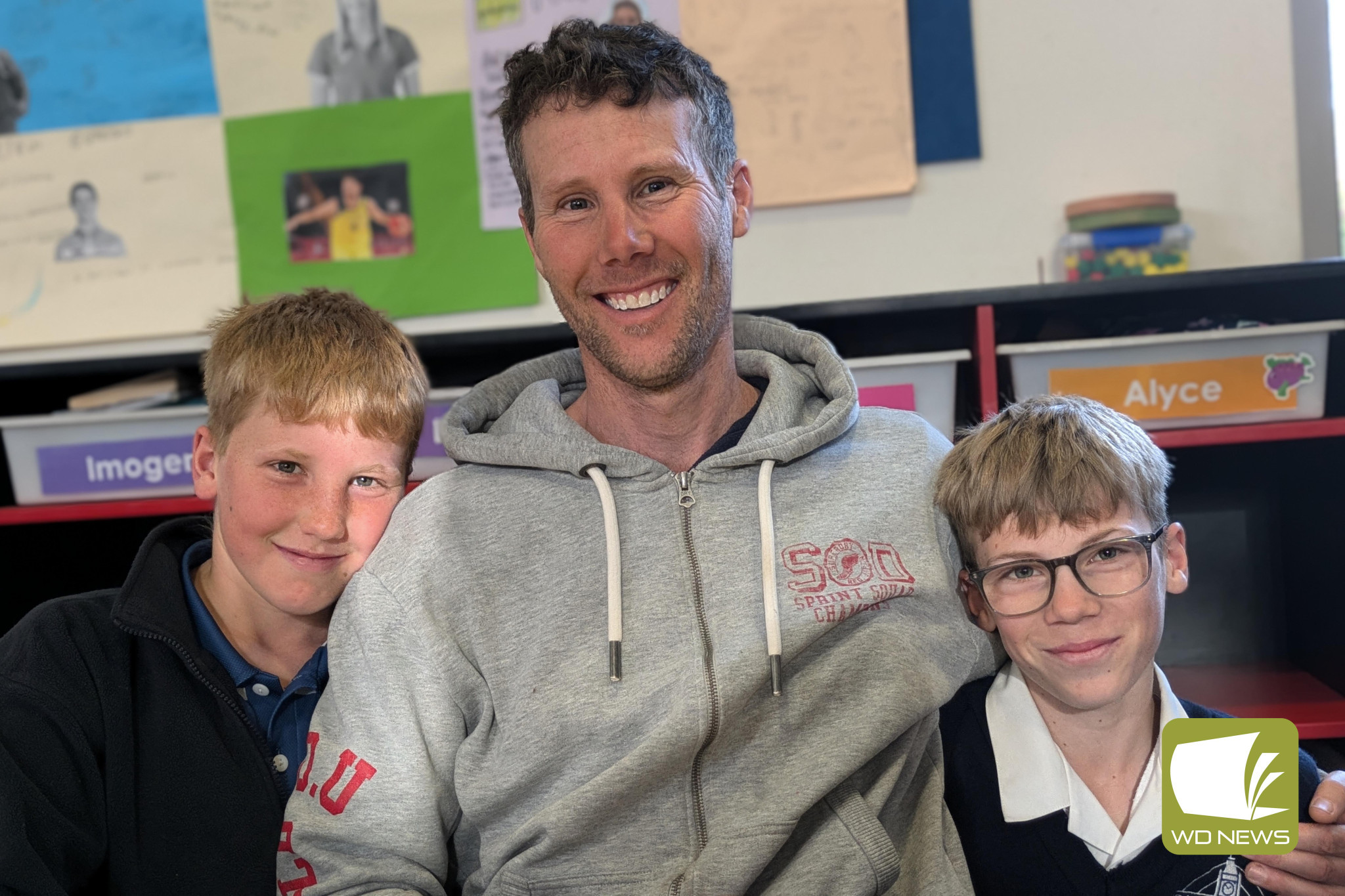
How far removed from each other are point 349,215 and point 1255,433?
163 centimetres

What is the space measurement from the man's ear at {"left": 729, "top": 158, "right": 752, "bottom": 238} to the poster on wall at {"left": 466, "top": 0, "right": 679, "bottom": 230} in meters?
0.81

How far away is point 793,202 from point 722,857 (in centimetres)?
129

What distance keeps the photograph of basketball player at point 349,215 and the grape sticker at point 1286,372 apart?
1498mm

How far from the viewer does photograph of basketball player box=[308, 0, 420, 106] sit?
80.7 inches

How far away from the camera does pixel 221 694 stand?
1.13 metres

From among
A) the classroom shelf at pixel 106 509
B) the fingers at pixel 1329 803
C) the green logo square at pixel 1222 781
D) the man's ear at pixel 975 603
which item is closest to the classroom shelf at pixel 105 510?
the classroom shelf at pixel 106 509

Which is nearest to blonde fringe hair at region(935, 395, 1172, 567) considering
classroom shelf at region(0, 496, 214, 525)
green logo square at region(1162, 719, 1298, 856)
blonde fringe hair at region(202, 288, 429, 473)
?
green logo square at region(1162, 719, 1298, 856)

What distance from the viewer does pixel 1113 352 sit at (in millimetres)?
1491

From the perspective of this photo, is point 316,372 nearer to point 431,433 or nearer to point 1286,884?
point 431,433

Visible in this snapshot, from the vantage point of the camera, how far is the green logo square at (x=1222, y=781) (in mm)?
831

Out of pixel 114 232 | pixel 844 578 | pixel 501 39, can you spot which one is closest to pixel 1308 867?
pixel 844 578

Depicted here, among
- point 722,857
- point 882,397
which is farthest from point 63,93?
point 722,857

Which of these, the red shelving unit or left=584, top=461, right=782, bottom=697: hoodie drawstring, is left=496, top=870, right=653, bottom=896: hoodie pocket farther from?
the red shelving unit

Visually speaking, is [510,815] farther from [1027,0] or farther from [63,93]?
[63,93]
